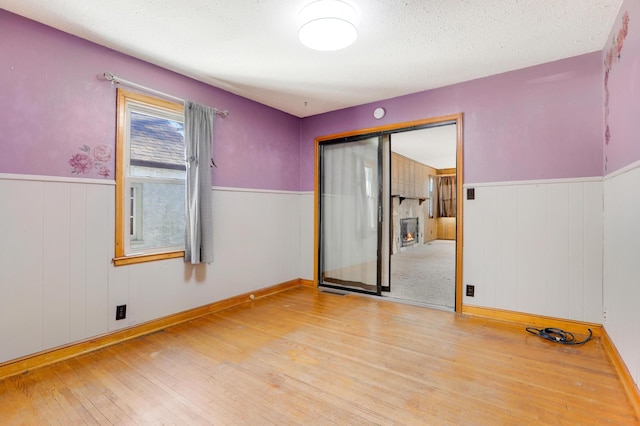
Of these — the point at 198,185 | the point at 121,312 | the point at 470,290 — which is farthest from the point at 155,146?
the point at 470,290

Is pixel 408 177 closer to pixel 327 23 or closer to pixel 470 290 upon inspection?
pixel 470 290

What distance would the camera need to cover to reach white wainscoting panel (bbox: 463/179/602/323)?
8.40 ft

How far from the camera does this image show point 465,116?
3170mm

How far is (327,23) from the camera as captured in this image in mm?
1986

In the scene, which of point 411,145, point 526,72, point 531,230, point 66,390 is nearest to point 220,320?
point 66,390

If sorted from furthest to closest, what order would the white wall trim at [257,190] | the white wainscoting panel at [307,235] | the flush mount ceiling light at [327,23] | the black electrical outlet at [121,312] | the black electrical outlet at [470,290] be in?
the white wainscoting panel at [307,235], the white wall trim at [257,190], the black electrical outlet at [470,290], the black electrical outlet at [121,312], the flush mount ceiling light at [327,23]

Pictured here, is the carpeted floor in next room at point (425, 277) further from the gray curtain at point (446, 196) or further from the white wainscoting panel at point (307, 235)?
the gray curtain at point (446, 196)

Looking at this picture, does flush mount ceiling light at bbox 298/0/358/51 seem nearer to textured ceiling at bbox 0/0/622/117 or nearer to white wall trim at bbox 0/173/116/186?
textured ceiling at bbox 0/0/622/117

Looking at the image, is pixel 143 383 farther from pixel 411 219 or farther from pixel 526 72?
pixel 411 219

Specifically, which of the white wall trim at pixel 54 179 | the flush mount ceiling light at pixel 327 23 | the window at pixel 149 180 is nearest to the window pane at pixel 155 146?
the window at pixel 149 180

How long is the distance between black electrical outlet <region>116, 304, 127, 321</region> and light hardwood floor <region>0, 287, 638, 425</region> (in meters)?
0.22

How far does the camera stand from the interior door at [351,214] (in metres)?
3.90

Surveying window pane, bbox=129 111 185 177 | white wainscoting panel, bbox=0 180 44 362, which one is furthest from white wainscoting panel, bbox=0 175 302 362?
window pane, bbox=129 111 185 177

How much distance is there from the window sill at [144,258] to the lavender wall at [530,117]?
2.93 m
